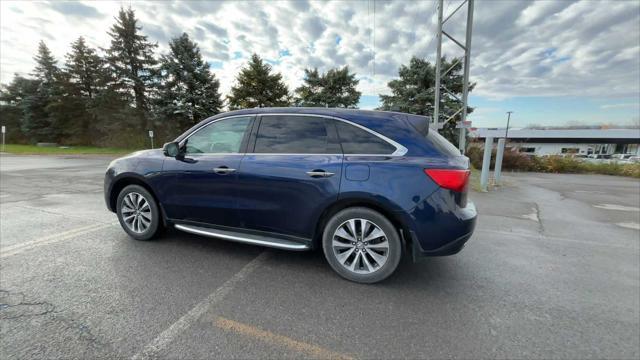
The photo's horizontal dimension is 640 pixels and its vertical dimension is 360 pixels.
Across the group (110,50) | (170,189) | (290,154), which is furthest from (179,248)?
(110,50)

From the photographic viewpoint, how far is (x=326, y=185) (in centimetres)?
282

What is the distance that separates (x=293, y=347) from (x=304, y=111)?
7.60ft

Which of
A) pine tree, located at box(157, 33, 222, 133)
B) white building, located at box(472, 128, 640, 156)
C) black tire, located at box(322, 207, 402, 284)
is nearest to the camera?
black tire, located at box(322, 207, 402, 284)

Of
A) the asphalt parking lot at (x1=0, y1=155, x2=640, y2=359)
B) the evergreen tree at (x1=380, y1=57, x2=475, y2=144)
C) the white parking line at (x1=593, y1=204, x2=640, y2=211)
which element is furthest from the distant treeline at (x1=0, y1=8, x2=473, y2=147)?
the asphalt parking lot at (x1=0, y1=155, x2=640, y2=359)

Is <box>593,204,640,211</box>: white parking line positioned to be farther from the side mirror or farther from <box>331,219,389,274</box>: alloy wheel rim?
the side mirror

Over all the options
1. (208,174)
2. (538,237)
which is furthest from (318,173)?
→ (538,237)

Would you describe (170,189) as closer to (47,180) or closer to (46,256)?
(46,256)

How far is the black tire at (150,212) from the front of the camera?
12.1 ft

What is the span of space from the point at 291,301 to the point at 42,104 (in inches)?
1926

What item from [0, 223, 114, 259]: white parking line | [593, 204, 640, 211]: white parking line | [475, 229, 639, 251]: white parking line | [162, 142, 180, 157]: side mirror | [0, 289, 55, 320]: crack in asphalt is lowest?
[593, 204, 640, 211]: white parking line

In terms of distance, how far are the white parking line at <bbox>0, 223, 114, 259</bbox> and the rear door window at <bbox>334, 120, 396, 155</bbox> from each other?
4.05 metres

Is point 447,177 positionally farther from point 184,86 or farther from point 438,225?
point 184,86

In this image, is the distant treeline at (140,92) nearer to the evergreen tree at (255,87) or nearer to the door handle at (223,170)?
the evergreen tree at (255,87)

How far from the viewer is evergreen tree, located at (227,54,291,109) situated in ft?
104
